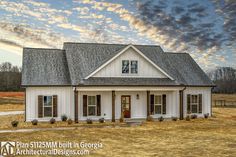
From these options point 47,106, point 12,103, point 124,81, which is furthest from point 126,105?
point 12,103

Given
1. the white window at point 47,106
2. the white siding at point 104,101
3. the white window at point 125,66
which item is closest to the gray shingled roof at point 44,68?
the white siding at point 104,101

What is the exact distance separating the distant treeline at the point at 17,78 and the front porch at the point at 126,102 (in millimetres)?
36595

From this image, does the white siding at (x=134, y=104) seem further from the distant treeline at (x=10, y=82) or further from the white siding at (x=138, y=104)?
the distant treeline at (x=10, y=82)

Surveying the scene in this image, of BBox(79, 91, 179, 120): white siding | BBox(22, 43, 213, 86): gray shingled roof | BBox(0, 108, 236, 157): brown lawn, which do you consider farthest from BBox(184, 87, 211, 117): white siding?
BBox(0, 108, 236, 157): brown lawn

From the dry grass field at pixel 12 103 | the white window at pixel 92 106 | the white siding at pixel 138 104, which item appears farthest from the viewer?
the dry grass field at pixel 12 103

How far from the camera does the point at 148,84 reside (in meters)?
30.4

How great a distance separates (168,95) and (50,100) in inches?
443

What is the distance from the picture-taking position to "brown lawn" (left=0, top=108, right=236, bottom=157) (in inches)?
650

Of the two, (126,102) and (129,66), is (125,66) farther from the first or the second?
(126,102)

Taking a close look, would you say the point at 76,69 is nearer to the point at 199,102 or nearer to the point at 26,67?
the point at 26,67

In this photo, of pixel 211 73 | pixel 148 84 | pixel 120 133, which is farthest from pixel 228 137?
pixel 211 73

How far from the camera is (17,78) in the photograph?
96.7 m

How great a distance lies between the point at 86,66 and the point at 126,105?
5.23m

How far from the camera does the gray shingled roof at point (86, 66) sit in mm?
29781
